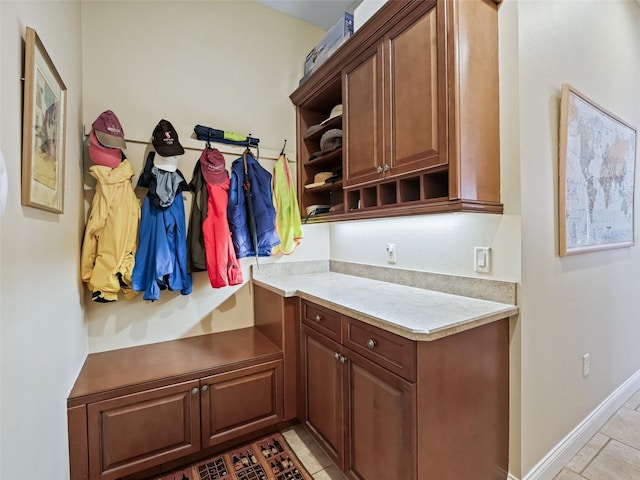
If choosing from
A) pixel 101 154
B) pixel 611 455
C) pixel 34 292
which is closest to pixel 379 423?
pixel 34 292

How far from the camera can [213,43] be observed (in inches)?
89.1

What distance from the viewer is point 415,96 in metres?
1.45

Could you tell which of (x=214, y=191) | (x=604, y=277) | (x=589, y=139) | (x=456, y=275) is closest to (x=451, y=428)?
(x=456, y=275)

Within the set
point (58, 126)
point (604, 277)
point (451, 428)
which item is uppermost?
point (58, 126)

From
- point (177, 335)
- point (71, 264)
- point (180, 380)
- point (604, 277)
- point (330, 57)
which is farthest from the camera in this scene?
point (177, 335)

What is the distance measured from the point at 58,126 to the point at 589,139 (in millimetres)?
2568

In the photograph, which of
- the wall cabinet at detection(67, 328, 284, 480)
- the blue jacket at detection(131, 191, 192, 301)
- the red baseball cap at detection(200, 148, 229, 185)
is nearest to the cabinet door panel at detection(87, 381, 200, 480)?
the wall cabinet at detection(67, 328, 284, 480)

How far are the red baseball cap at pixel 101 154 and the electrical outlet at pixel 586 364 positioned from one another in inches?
112

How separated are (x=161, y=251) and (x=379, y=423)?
4.80 ft

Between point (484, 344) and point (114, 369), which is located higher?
point (484, 344)

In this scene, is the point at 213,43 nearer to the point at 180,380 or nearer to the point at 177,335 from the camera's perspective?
the point at 177,335

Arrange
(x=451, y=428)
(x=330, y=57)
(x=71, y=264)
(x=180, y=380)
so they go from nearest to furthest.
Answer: (x=451, y=428), (x=71, y=264), (x=180, y=380), (x=330, y=57)

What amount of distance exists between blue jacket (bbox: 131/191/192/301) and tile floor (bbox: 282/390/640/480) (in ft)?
3.86

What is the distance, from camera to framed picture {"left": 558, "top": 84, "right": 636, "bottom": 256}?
152 cm
